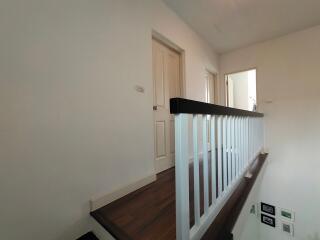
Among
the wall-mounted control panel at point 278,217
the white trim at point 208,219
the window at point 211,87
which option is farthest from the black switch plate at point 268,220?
the white trim at point 208,219

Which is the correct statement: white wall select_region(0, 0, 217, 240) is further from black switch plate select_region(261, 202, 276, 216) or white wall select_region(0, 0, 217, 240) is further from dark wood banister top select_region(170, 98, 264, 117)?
black switch plate select_region(261, 202, 276, 216)

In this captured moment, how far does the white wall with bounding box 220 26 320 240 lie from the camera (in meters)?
3.09

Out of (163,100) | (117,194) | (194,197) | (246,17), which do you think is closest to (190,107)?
(194,197)

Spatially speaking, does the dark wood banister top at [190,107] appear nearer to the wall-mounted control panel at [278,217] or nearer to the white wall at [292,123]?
the white wall at [292,123]

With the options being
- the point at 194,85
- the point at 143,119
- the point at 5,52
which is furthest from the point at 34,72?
the point at 194,85

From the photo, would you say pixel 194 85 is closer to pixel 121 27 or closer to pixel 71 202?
pixel 121 27

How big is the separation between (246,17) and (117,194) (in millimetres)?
3311

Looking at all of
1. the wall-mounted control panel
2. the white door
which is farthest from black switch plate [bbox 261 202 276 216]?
the white door

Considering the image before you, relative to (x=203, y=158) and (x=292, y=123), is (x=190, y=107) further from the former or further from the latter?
(x=292, y=123)

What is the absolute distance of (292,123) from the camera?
10.9 feet

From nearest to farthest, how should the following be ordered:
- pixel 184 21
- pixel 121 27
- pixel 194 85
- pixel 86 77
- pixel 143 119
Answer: pixel 86 77
pixel 121 27
pixel 143 119
pixel 184 21
pixel 194 85

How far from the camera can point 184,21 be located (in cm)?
288

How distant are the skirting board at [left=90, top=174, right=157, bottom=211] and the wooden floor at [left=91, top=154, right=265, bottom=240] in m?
0.04

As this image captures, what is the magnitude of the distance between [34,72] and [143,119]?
112 cm
